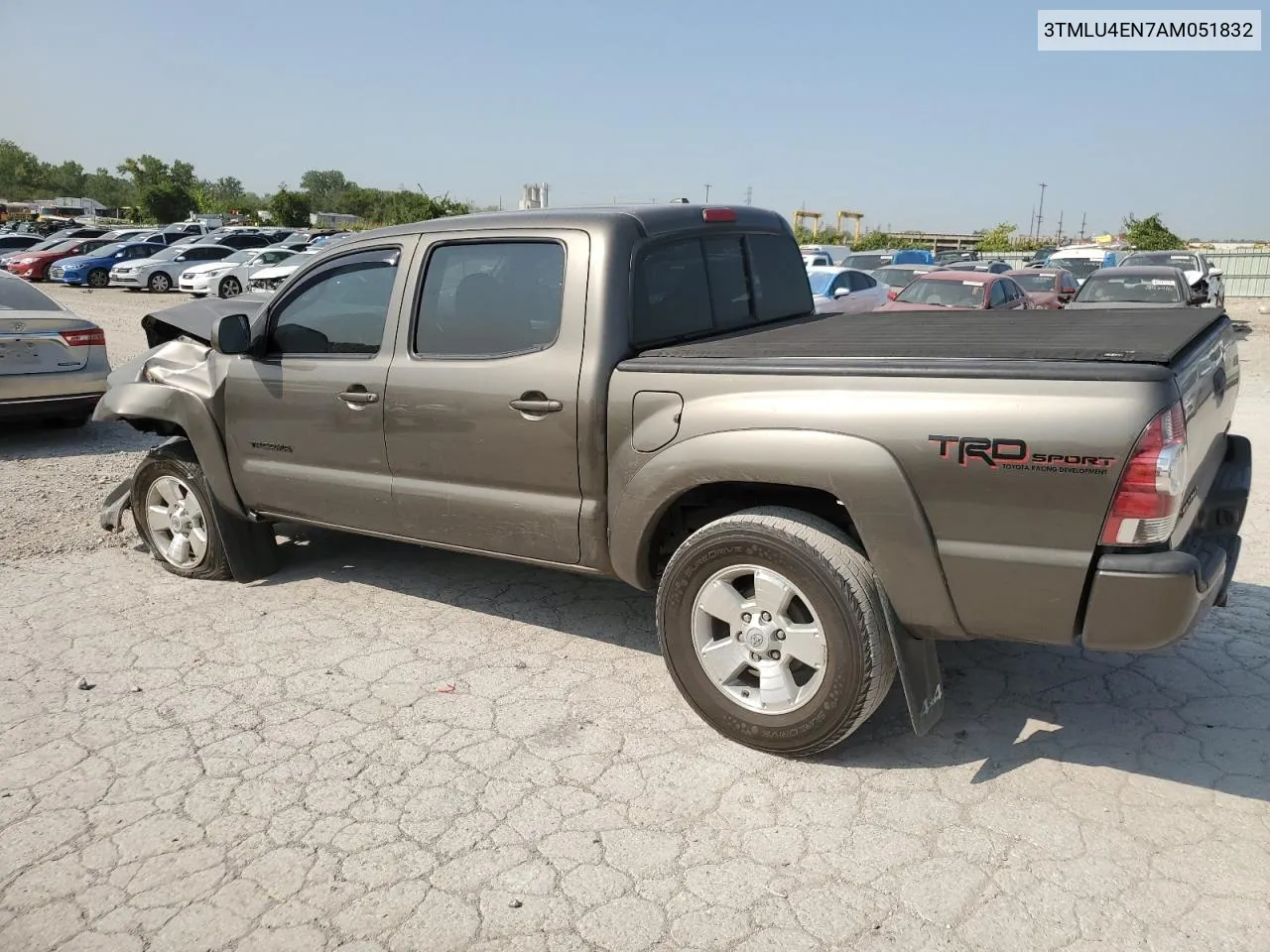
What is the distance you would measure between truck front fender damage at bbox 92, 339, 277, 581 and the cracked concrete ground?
50 cm

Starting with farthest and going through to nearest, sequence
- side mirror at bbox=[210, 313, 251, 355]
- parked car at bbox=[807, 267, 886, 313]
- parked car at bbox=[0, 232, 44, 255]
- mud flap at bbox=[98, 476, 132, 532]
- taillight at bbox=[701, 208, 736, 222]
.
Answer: parked car at bbox=[0, 232, 44, 255], parked car at bbox=[807, 267, 886, 313], mud flap at bbox=[98, 476, 132, 532], side mirror at bbox=[210, 313, 251, 355], taillight at bbox=[701, 208, 736, 222]

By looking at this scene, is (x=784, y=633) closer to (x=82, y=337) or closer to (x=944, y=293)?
(x=82, y=337)

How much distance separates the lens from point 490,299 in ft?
13.7

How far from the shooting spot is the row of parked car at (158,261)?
2667 centimetres

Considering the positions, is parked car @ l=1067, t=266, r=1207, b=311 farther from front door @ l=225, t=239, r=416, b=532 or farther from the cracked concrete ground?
front door @ l=225, t=239, r=416, b=532

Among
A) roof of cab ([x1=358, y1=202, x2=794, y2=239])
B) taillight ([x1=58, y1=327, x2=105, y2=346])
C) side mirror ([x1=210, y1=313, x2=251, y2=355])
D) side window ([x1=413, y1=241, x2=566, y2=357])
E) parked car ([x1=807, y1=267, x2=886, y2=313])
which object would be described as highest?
roof of cab ([x1=358, y1=202, x2=794, y2=239])

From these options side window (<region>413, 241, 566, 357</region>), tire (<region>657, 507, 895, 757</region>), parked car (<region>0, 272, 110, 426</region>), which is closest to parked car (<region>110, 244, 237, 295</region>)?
parked car (<region>0, 272, 110, 426</region>)

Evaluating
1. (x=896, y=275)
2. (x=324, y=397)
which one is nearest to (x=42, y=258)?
(x=896, y=275)

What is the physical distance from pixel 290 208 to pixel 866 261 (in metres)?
46.3

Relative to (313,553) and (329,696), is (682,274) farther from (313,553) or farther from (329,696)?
(313,553)

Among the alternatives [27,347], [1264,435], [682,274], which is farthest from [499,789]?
[1264,435]

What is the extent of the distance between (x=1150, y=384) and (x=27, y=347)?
8.98 meters

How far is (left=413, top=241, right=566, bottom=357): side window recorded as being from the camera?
397 centimetres

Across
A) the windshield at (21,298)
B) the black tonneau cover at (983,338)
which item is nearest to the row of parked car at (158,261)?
the windshield at (21,298)
